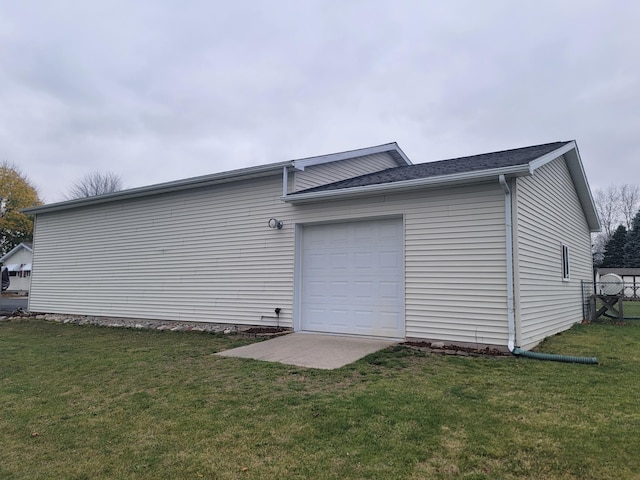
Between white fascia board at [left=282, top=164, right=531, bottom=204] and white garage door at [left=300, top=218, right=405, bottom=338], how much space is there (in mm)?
641

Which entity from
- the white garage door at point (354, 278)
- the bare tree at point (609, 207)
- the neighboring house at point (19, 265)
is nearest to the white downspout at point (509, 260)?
the white garage door at point (354, 278)

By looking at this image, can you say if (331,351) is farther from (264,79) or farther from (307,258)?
(264,79)

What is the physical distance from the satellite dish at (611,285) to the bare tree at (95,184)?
130 feet

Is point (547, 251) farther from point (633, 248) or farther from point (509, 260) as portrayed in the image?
point (633, 248)

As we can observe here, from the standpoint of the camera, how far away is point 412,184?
7.07m

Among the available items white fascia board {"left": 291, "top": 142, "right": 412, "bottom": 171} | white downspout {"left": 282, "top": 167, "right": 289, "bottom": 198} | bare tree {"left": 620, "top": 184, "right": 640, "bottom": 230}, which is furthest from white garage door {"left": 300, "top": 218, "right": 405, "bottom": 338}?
bare tree {"left": 620, "top": 184, "right": 640, "bottom": 230}

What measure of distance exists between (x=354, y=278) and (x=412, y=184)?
218 centimetres

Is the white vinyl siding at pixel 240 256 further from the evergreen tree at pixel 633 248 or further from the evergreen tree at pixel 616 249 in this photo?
the evergreen tree at pixel 616 249

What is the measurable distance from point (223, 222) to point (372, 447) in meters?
7.50

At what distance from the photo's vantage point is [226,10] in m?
10.6

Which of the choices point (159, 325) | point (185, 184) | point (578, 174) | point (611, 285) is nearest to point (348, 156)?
point (185, 184)

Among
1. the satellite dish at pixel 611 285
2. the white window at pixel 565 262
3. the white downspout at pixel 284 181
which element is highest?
the white downspout at pixel 284 181

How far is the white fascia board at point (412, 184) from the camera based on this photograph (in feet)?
20.4

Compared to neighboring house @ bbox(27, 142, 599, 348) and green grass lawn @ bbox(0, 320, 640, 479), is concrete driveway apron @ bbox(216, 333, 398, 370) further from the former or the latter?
neighboring house @ bbox(27, 142, 599, 348)
